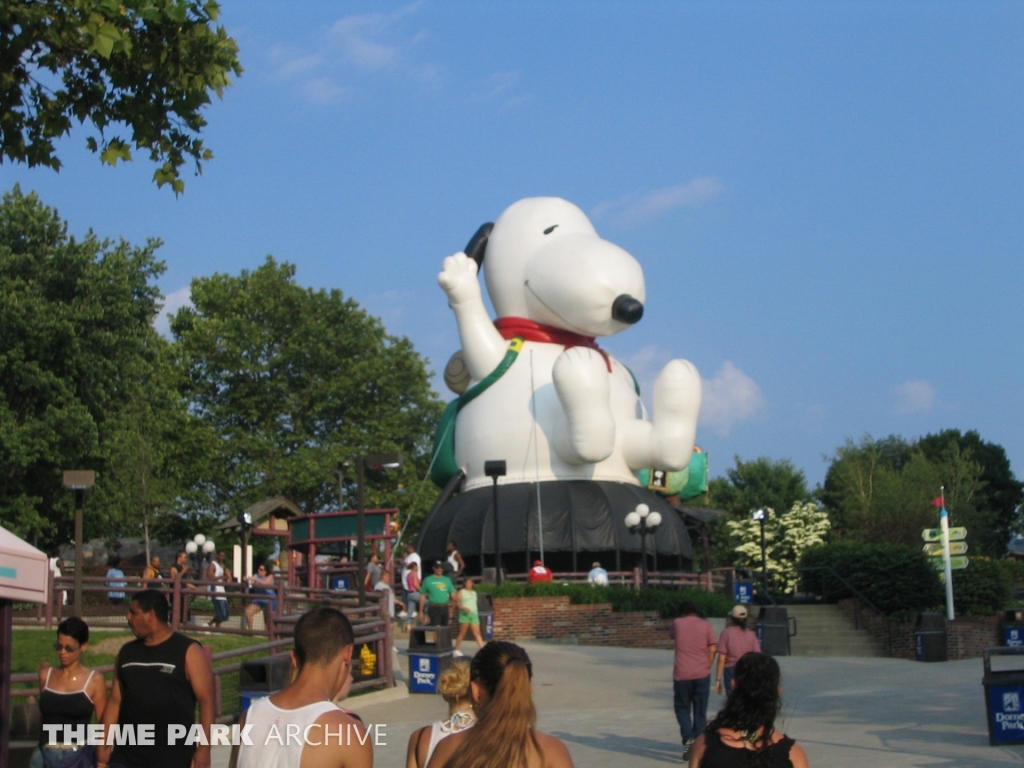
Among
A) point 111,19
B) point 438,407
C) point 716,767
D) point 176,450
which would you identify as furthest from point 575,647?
point 438,407

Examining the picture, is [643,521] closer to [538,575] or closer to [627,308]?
[538,575]

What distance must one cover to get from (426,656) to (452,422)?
16092mm

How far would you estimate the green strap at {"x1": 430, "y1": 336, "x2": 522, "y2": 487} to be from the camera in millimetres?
30484

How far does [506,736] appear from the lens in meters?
4.00

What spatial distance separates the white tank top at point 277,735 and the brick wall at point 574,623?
65.3 feet

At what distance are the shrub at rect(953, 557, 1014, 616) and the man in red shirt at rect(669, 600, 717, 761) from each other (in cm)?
1557

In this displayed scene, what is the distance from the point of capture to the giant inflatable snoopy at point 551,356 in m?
28.9

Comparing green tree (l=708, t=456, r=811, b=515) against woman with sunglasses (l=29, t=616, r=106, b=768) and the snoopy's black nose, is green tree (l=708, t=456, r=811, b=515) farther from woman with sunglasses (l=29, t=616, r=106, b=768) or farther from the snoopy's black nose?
woman with sunglasses (l=29, t=616, r=106, b=768)

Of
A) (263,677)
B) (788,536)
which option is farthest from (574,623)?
(788,536)

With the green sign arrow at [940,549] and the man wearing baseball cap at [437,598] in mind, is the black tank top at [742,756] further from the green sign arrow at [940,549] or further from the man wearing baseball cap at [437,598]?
the green sign arrow at [940,549]

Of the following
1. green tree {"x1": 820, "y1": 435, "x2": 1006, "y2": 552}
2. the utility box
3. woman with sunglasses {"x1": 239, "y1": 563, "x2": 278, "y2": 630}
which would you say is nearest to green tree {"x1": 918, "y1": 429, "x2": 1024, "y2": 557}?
green tree {"x1": 820, "y1": 435, "x2": 1006, "y2": 552}

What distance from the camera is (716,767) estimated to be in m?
4.50

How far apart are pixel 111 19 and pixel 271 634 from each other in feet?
30.3

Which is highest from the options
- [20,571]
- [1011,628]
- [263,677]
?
[20,571]
